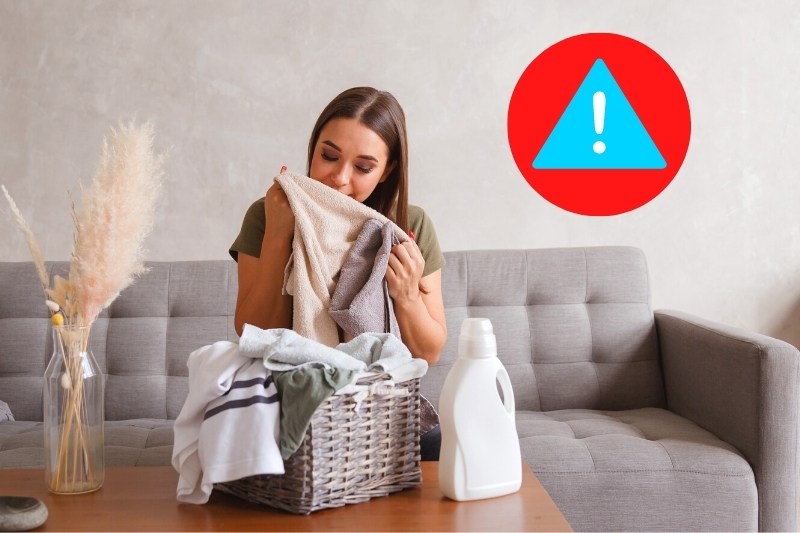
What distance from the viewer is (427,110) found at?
279 centimetres

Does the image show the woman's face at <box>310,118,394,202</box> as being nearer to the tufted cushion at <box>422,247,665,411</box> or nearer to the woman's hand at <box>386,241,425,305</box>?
the woman's hand at <box>386,241,425,305</box>

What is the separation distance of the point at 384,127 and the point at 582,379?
109cm

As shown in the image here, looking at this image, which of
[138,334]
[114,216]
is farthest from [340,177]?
[138,334]

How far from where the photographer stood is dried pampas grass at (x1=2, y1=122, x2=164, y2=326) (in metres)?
1.03

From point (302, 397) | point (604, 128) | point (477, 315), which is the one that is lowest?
point (477, 315)

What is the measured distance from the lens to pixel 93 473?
110cm

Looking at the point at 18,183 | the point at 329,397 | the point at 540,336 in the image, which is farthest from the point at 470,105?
the point at 329,397

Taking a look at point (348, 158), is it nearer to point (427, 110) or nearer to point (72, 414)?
point (72, 414)

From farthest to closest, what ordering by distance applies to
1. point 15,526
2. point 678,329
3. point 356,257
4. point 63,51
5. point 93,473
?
point 63,51 < point 678,329 < point 356,257 < point 93,473 < point 15,526

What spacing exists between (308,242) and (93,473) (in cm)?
53

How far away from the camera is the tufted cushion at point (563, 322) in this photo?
2.31 meters

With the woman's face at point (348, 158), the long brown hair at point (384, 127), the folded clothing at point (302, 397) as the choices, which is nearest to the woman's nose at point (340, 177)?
the woman's face at point (348, 158)

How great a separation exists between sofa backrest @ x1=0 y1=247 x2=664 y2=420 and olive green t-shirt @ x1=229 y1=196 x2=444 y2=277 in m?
0.59

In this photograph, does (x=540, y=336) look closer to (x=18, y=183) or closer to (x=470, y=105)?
(x=470, y=105)
